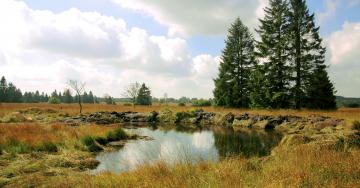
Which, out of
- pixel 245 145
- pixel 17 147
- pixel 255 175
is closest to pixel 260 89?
pixel 245 145

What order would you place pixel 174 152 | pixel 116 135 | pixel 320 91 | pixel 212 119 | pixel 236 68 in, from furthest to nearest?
pixel 236 68, pixel 212 119, pixel 320 91, pixel 116 135, pixel 174 152

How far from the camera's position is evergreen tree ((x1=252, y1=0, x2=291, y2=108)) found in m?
35.8

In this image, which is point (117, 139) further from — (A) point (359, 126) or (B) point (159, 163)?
(A) point (359, 126)

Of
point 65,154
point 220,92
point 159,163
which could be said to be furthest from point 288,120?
point 159,163

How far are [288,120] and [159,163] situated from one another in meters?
22.8

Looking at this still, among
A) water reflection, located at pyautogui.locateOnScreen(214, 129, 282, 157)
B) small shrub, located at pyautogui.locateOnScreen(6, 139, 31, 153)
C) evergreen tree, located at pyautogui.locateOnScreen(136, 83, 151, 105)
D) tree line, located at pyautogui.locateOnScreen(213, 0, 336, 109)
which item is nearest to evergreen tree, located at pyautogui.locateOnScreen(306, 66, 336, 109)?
tree line, located at pyautogui.locateOnScreen(213, 0, 336, 109)

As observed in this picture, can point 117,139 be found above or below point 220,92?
below

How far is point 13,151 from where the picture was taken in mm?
13086

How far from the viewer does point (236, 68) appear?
43688 millimetres

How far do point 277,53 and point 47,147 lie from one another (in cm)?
2796

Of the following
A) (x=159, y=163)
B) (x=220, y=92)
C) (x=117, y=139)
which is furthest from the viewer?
(x=220, y=92)

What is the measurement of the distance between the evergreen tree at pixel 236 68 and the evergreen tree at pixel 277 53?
4.51 meters

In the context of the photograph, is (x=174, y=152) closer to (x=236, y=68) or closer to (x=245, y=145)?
(x=245, y=145)

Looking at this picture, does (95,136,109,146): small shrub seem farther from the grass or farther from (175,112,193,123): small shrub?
(175,112,193,123): small shrub
